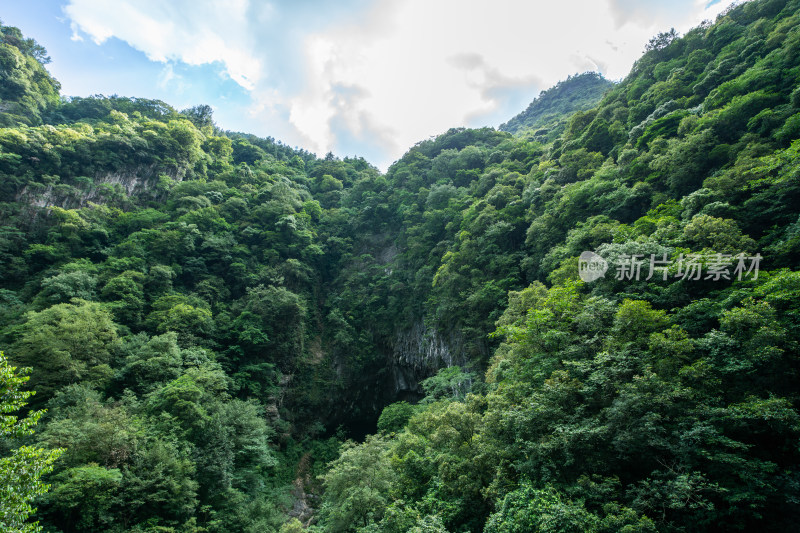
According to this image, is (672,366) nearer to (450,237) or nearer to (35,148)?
(450,237)

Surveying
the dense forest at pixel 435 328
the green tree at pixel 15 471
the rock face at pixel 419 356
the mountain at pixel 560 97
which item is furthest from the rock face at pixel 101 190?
the mountain at pixel 560 97

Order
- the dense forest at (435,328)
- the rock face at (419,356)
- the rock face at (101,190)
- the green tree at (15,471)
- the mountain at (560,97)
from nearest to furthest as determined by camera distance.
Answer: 1. the green tree at (15,471)
2. the dense forest at (435,328)
3. the rock face at (419,356)
4. the rock face at (101,190)
5. the mountain at (560,97)

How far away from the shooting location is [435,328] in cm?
2197

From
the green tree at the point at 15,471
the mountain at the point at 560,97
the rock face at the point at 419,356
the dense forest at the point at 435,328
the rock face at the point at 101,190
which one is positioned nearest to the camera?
the green tree at the point at 15,471

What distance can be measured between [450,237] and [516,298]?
12.1m

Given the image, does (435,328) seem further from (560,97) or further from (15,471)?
(560,97)

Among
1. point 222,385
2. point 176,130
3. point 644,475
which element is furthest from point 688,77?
point 176,130

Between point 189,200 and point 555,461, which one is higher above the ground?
point 189,200

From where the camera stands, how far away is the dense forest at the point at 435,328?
5812 millimetres

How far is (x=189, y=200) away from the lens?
2677 centimetres

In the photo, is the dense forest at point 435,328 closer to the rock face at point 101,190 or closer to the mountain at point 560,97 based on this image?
the rock face at point 101,190

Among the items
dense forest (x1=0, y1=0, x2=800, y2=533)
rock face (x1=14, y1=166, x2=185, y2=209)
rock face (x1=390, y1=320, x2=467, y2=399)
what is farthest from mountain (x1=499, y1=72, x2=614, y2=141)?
rock face (x1=14, y1=166, x2=185, y2=209)

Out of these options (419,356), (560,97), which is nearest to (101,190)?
(419,356)

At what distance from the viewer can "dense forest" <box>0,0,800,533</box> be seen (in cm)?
581
